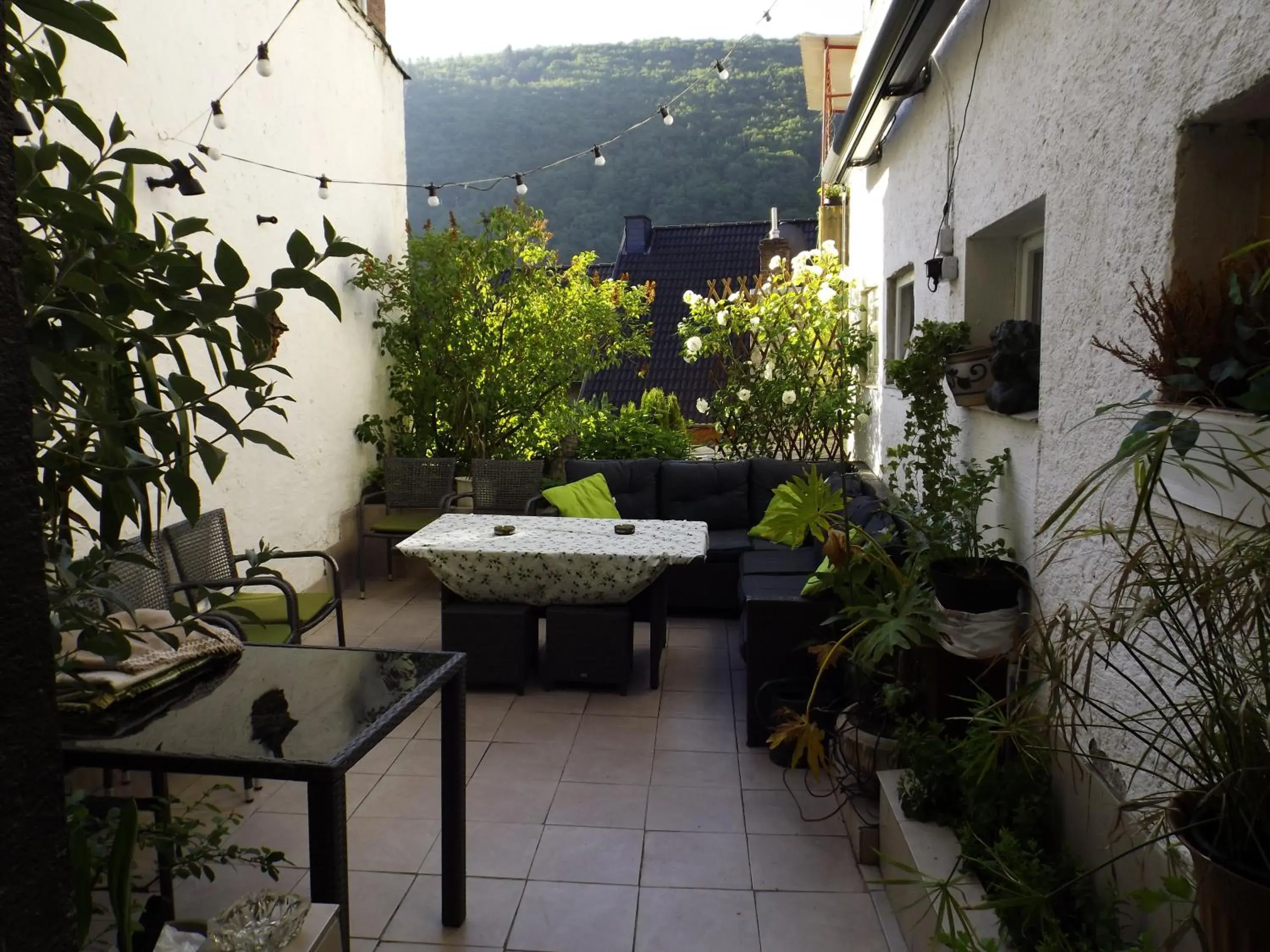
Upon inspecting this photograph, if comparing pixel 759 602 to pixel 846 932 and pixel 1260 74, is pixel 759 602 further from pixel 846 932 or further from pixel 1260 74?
pixel 1260 74

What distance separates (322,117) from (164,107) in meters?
1.87

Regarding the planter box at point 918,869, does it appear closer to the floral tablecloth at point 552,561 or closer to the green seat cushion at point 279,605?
the floral tablecloth at point 552,561

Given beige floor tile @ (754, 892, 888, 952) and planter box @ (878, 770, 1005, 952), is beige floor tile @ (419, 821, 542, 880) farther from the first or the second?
planter box @ (878, 770, 1005, 952)

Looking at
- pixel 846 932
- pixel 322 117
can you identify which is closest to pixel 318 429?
pixel 322 117

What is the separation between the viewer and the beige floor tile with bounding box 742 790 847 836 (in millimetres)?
3135

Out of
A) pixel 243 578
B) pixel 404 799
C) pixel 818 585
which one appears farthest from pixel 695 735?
pixel 243 578

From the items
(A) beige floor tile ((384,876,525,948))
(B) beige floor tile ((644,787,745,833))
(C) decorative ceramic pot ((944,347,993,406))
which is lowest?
(A) beige floor tile ((384,876,525,948))

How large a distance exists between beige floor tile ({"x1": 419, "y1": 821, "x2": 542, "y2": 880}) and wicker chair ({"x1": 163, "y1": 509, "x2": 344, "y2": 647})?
104cm

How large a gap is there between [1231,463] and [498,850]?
7.86 feet

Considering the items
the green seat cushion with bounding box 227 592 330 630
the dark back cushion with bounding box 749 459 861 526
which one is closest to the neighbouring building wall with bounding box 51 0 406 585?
the green seat cushion with bounding box 227 592 330 630

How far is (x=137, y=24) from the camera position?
4023mm

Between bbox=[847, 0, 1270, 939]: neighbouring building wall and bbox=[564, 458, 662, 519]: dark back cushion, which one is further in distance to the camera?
bbox=[564, 458, 662, 519]: dark back cushion

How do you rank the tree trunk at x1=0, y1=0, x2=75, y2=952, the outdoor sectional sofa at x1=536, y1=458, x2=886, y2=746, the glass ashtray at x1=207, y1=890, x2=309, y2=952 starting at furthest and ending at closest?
the outdoor sectional sofa at x1=536, y1=458, x2=886, y2=746
the glass ashtray at x1=207, y1=890, x2=309, y2=952
the tree trunk at x1=0, y1=0, x2=75, y2=952

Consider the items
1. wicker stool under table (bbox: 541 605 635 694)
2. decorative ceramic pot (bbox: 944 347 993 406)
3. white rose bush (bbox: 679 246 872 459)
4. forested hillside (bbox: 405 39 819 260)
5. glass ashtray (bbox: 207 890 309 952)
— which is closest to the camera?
glass ashtray (bbox: 207 890 309 952)
